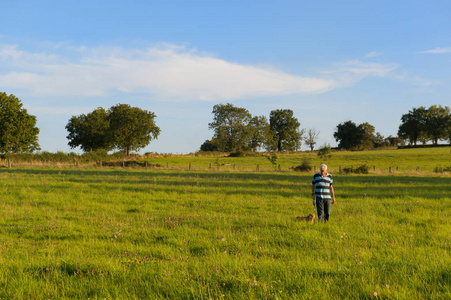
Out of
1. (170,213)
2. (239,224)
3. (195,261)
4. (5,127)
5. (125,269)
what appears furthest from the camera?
(5,127)

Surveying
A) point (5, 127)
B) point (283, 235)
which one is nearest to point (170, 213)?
point (283, 235)

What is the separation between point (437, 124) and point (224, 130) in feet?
269

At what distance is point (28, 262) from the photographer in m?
7.24

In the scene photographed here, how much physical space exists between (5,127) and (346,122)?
124596 mm

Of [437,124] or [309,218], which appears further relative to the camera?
[437,124]

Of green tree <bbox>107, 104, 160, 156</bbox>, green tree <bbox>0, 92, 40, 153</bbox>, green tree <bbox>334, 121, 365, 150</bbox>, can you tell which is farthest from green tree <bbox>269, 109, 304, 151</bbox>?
green tree <bbox>0, 92, 40, 153</bbox>

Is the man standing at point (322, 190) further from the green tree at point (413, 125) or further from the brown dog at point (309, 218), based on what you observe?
the green tree at point (413, 125)

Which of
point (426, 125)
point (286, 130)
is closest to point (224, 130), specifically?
point (286, 130)

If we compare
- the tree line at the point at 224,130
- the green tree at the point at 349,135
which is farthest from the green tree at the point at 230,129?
the green tree at the point at 349,135

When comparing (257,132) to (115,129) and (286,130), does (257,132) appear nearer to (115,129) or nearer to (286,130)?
(286,130)

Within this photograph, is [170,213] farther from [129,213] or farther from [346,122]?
[346,122]

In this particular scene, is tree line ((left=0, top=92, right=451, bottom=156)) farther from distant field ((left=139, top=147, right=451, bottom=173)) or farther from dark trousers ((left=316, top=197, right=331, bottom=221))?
dark trousers ((left=316, top=197, right=331, bottom=221))

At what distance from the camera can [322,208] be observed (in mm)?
12398

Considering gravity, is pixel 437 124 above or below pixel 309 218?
above
